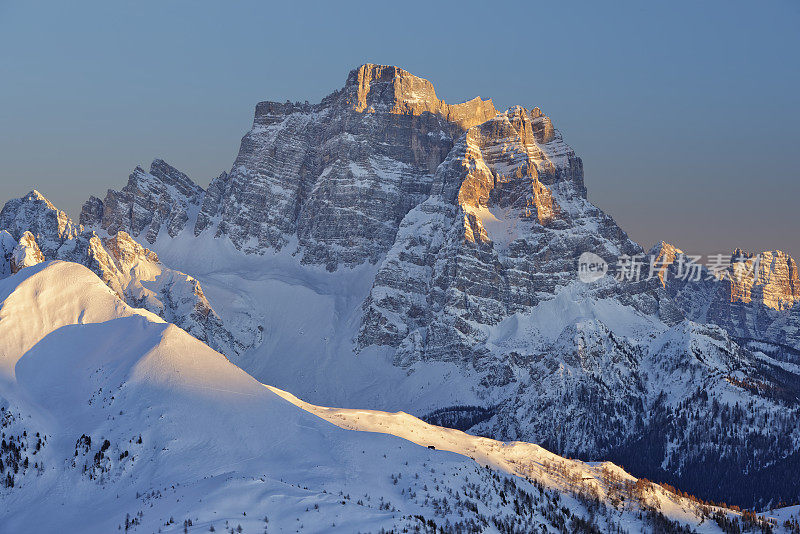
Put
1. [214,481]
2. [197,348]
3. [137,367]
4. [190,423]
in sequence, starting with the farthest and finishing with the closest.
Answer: [197,348]
[137,367]
[190,423]
[214,481]

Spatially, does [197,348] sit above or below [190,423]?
above

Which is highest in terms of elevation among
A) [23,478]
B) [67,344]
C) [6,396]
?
[67,344]

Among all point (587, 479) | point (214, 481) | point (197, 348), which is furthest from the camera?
point (587, 479)

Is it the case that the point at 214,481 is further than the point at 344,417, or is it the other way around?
the point at 344,417

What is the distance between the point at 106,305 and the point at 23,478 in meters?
42.4

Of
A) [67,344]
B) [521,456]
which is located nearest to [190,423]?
[67,344]

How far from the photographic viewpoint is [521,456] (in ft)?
483

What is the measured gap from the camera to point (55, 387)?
4793 inches

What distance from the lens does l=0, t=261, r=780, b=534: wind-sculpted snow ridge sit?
3492 inches

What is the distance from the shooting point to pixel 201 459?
345ft

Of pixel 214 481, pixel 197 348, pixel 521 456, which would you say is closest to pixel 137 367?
pixel 197 348

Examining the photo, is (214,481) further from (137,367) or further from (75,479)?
(137,367)

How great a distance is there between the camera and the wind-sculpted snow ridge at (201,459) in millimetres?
88688

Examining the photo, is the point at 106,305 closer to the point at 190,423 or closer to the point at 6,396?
the point at 6,396
